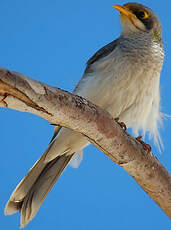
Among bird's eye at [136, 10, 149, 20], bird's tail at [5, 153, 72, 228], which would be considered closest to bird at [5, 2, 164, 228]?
bird's tail at [5, 153, 72, 228]

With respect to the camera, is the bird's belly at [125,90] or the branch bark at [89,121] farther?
the bird's belly at [125,90]

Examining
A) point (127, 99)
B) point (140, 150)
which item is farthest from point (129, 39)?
point (140, 150)

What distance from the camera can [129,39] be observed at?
363 centimetres

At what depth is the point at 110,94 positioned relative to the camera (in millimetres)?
3305

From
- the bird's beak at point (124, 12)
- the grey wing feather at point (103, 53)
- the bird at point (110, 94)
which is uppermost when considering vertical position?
the bird's beak at point (124, 12)

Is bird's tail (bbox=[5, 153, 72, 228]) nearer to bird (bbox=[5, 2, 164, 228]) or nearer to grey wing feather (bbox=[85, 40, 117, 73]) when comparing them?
bird (bbox=[5, 2, 164, 228])

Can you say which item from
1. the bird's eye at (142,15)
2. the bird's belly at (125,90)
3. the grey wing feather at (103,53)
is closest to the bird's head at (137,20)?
the bird's eye at (142,15)

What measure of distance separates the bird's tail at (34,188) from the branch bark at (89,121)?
0.77m

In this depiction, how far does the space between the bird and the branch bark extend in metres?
0.54

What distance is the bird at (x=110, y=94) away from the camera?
10.8 feet

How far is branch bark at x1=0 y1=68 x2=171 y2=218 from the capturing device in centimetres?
216

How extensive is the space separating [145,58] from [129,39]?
13.6 inches

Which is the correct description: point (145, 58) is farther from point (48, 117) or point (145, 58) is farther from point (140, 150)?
point (48, 117)

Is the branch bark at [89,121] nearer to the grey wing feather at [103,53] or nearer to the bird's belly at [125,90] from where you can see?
the bird's belly at [125,90]
